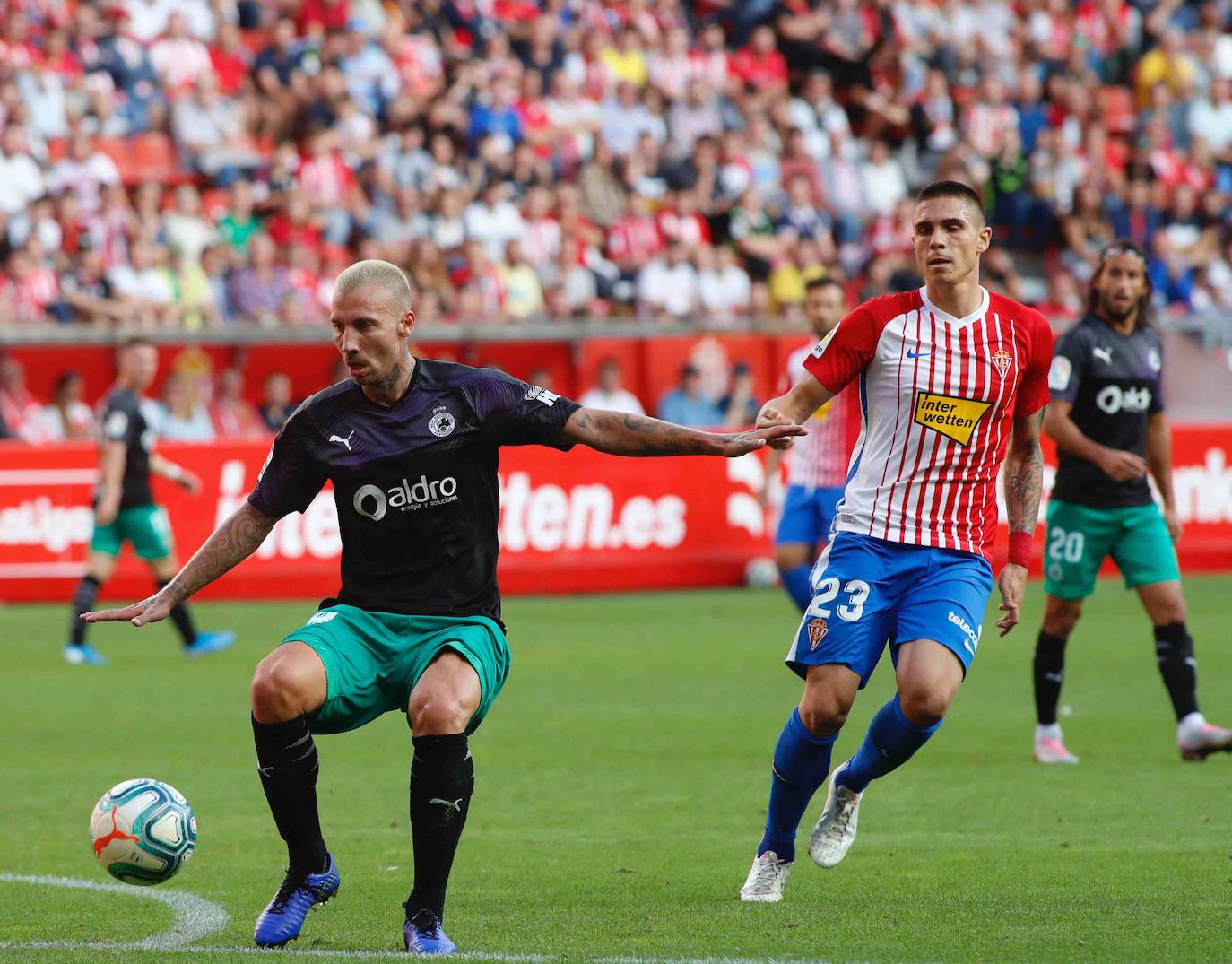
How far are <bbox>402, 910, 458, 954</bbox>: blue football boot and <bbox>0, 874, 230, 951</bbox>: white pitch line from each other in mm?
737

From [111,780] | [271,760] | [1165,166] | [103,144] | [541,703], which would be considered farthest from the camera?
[1165,166]

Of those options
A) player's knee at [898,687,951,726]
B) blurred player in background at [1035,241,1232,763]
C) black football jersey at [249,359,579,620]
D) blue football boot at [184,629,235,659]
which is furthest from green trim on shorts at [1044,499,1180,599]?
blue football boot at [184,629,235,659]

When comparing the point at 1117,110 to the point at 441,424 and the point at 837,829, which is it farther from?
the point at 441,424

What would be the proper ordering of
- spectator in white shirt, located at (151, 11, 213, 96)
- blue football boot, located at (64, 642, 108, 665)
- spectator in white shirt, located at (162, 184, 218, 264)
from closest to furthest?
blue football boot, located at (64, 642, 108, 665)
spectator in white shirt, located at (162, 184, 218, 264)
spectator in white shirt, located at (151, 11, 213, 96)

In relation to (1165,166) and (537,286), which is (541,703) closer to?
(537,286)

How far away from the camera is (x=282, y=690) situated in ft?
18.4

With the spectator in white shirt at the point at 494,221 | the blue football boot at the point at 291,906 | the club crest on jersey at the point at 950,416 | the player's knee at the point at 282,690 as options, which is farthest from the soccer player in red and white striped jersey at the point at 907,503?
the spectator in white shirt at the point at 494,221

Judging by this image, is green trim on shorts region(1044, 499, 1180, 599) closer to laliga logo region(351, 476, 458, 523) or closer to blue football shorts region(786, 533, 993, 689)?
blue football shorts region(786, 533, 993, 689)

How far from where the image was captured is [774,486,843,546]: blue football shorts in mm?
11873

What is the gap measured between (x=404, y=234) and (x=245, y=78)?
3081 millimetres

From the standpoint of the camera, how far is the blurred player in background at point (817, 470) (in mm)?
11523

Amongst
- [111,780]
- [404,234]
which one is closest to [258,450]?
[404,234]

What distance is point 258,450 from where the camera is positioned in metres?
17.2

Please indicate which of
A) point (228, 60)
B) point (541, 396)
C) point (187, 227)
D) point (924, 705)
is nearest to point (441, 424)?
point (541, 396)
